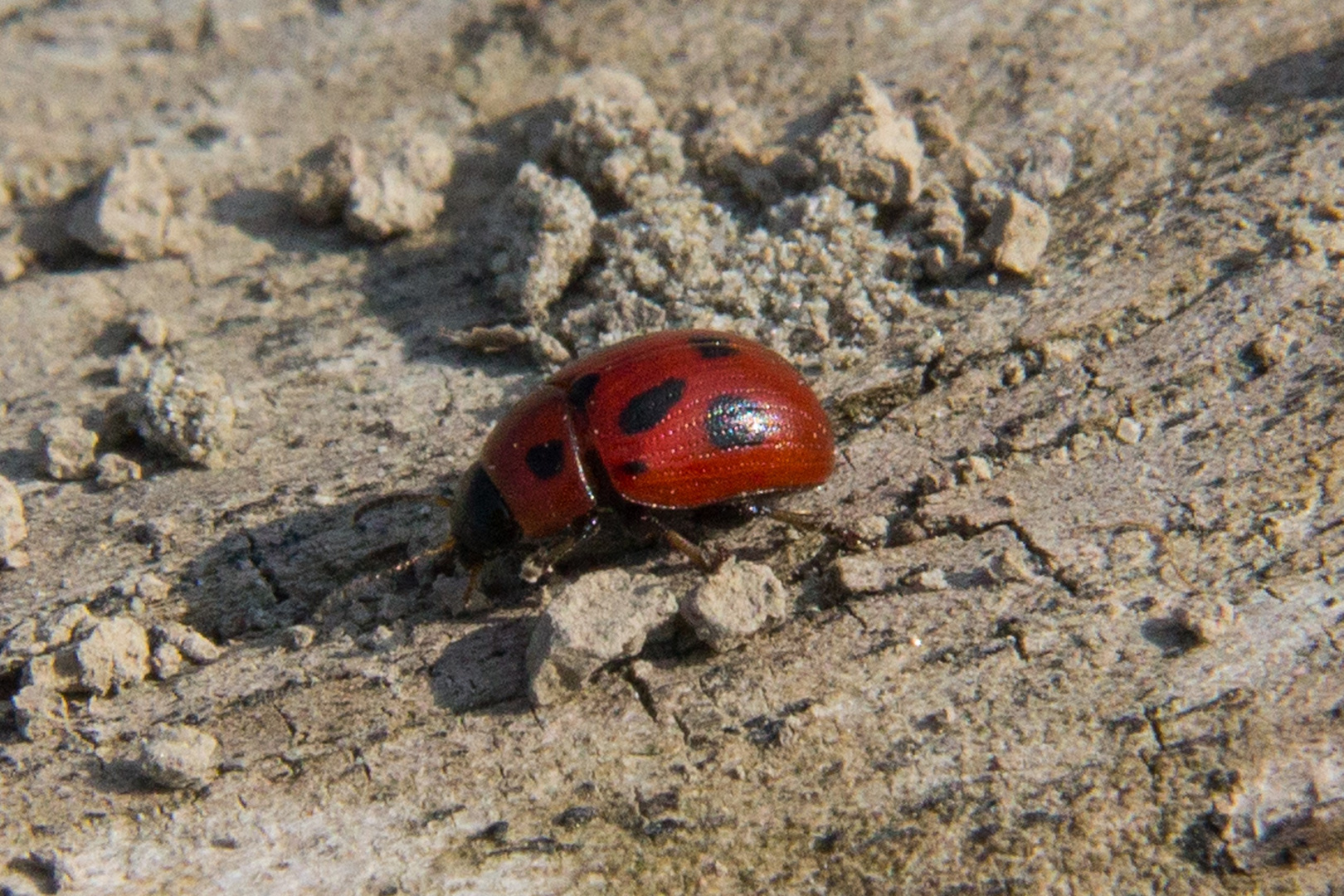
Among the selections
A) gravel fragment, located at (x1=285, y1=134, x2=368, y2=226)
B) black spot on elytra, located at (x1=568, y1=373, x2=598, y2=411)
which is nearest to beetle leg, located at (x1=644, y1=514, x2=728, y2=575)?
black spot on elytra, located at (x1=568, y1=373, x2=598, y2=411)

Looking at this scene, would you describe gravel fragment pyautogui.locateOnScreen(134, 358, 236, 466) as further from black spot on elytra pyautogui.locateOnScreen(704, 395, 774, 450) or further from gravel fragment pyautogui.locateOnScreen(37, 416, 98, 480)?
black spot on elytra pyautogui.locateOnScreen(704, 395, 774, 450)

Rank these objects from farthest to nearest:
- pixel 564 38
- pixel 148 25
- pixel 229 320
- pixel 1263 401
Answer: pixel 148 25 → pixel 564 38 → pixel 229 320 → pixel 1263 401

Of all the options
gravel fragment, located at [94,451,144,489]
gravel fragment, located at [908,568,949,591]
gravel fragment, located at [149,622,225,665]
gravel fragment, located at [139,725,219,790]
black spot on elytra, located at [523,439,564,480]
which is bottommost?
gravel fragment, located at [139,725,219,790]

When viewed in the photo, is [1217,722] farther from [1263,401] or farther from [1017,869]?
[1263,401]

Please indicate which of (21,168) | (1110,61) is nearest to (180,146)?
(21,168)

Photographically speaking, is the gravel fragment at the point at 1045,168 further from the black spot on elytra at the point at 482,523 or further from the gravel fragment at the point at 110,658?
the gravel fragment at the point at 110,658

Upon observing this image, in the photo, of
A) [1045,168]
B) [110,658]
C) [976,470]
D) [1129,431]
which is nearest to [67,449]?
[110,658]

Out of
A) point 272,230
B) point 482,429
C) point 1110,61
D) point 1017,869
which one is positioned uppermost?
point 1110,61
